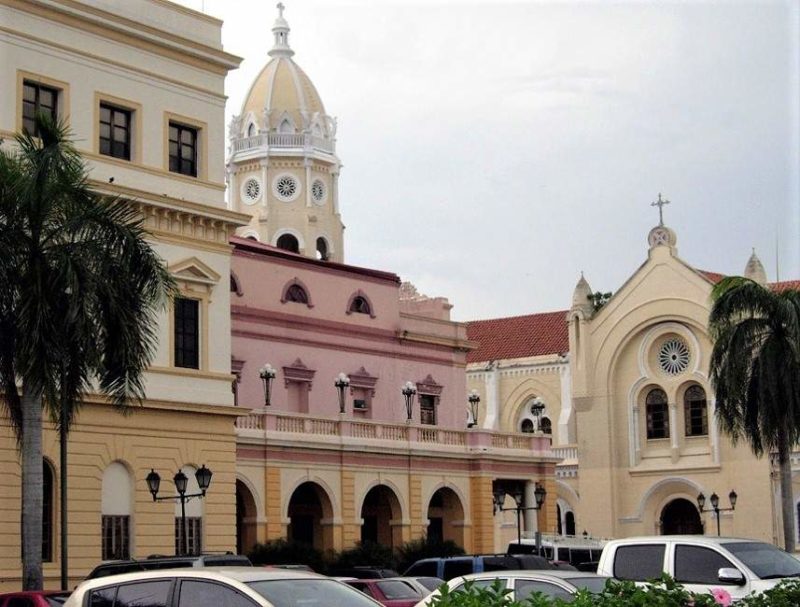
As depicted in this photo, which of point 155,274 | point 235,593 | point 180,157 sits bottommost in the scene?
point 235,593

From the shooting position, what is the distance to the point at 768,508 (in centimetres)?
6619

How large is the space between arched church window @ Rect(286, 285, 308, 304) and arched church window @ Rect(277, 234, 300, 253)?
2782 cm

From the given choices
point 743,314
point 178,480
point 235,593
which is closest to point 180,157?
point 178,480

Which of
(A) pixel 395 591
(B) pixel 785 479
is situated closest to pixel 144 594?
(A) pixel 395 591

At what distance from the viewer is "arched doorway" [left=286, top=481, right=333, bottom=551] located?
155 feet

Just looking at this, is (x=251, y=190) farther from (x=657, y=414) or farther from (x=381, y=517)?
(x=381, y=517)

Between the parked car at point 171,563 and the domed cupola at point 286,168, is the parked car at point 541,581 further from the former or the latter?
the domed cupola at point 286,168

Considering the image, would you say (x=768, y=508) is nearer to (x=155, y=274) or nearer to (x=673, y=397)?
(x=673, y=397)

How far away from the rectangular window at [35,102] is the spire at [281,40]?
45.7 meters

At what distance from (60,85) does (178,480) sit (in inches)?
375

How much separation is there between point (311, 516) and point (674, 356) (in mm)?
27217

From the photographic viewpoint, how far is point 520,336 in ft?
270

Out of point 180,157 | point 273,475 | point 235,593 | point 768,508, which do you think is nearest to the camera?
point 235,593

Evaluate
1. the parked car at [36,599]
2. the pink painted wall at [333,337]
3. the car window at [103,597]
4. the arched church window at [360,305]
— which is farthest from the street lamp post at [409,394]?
the car window at [103,597]
